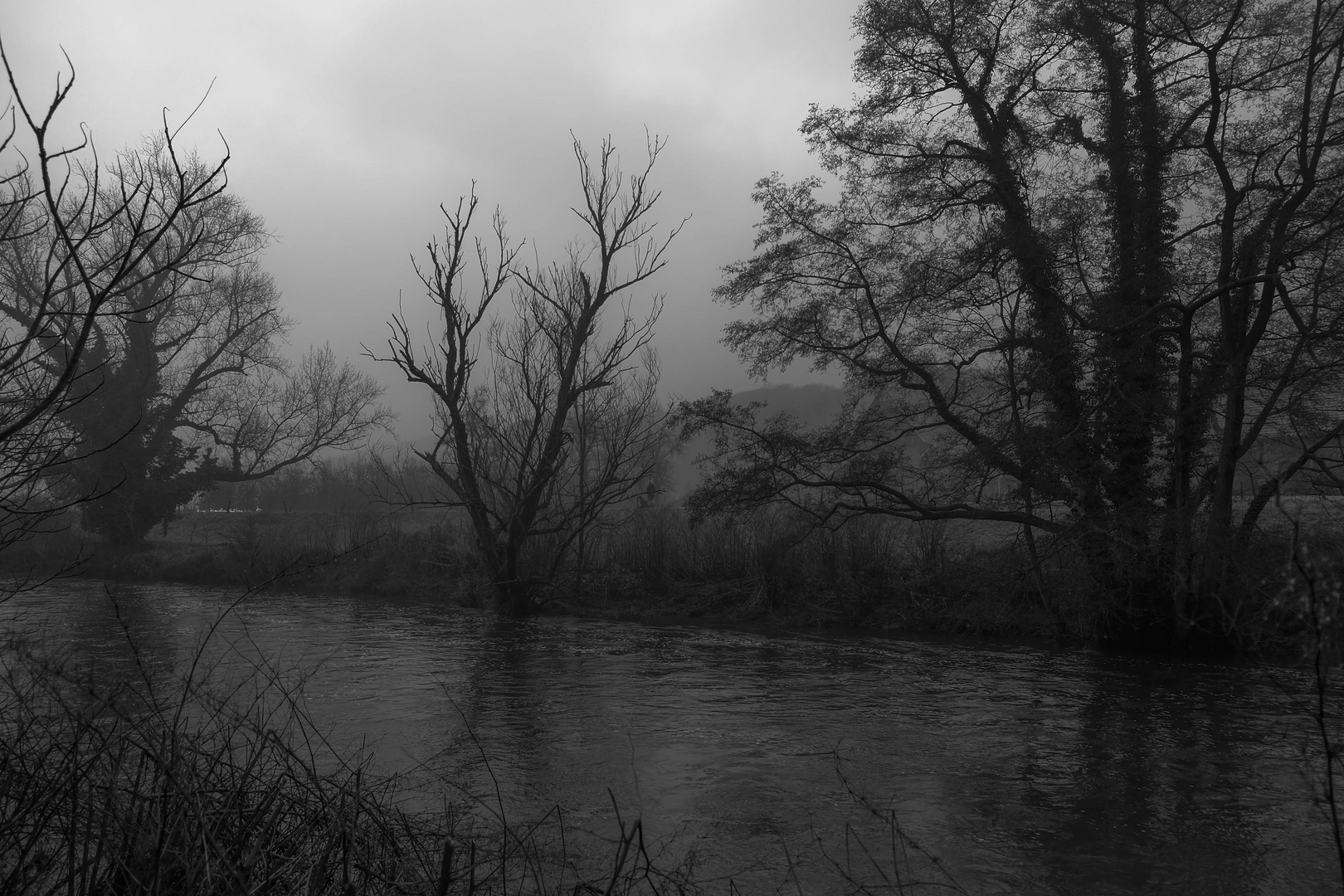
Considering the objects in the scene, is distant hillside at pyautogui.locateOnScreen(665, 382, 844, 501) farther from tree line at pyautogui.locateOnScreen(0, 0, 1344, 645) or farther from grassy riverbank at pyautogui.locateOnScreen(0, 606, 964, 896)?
grassy riverbank at pyautogui.locateOnScreen(0, 606, 964, 896)

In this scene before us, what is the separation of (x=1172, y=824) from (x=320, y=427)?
99.7 feet

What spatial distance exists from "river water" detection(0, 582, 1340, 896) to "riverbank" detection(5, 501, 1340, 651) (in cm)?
113

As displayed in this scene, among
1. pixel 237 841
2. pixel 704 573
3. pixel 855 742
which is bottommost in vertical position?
pixel 855 742

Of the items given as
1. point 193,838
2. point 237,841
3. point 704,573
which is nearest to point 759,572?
point 704,573

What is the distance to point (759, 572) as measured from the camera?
1938 cm

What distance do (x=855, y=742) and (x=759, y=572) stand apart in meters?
10.5

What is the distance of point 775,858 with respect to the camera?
587cm

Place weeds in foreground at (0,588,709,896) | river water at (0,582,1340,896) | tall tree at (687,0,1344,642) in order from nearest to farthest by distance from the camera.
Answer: weeds in foreground at (0,588,709,896)
river water at (0,582,1340,896)
tall tree at (687,0,1344,642)

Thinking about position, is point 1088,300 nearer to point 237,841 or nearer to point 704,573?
point 704,573

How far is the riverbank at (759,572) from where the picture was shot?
15.2 metres

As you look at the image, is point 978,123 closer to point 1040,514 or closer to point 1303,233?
point 1303,233

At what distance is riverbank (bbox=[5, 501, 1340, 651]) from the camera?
49.9 ft

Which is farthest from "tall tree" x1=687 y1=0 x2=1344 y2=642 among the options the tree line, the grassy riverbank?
the grassy riverbank

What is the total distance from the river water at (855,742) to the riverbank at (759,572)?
1.13m
